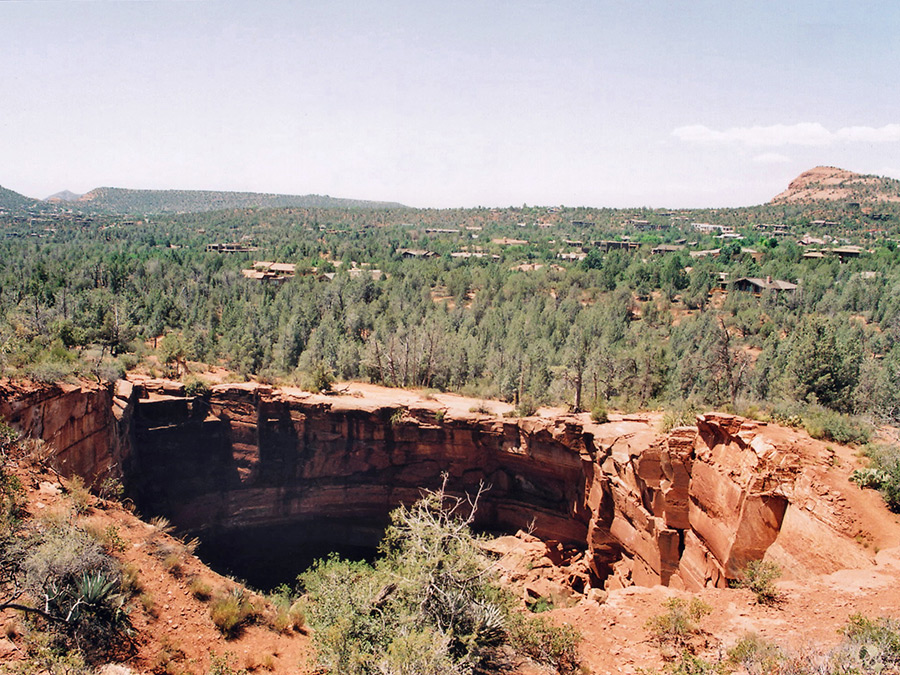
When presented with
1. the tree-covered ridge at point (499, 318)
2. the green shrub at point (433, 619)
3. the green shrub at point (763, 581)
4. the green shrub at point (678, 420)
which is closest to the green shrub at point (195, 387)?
the tree-covered ridge at point (499, 318)

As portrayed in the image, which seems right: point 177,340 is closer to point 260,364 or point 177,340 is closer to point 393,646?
point 260,364

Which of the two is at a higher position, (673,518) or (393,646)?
(393,646)

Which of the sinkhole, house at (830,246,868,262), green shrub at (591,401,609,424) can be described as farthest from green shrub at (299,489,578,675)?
house at (830,246,868,262)

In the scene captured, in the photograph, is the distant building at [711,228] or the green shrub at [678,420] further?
the distant building at [711,228]

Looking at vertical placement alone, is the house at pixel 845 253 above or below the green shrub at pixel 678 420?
above

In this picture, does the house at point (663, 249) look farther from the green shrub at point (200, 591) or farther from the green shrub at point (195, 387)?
the green shrub at point (200, 591)

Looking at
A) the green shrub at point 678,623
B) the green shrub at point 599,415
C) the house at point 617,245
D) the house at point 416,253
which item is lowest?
the green shrub at point 678,623

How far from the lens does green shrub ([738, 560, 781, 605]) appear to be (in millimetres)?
11703

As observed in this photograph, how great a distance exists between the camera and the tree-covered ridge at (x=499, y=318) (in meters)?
26.8

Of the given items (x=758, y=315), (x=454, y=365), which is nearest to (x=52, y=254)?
(x=454, y=365)

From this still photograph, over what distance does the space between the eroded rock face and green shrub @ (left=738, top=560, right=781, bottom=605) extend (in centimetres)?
76

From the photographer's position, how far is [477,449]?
25297 mm

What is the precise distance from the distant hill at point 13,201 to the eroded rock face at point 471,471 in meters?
173

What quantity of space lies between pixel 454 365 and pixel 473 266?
1683 inches
